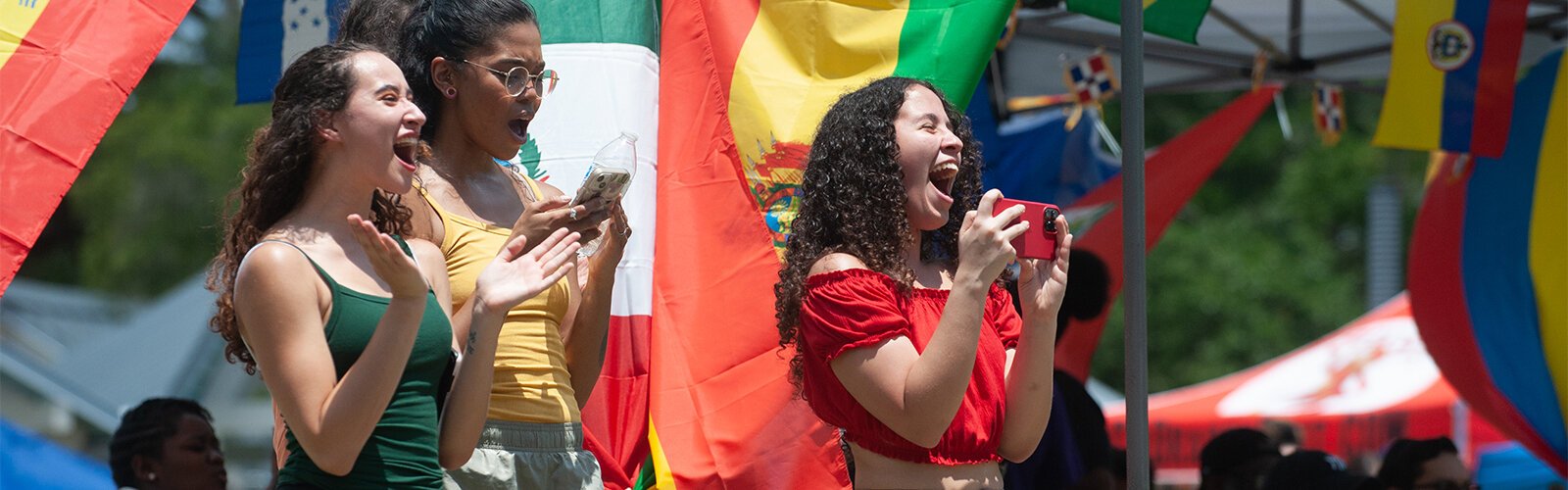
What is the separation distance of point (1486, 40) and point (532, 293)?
145 inches

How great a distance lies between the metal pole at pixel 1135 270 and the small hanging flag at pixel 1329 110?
15.1 ft

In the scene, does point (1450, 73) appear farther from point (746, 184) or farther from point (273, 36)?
point (273, 36)

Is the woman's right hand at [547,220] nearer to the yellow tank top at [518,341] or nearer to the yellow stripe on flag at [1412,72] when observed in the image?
the yellow tank top at [518,341]

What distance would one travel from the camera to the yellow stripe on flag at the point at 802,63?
313 centimetres

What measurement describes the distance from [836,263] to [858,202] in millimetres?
112

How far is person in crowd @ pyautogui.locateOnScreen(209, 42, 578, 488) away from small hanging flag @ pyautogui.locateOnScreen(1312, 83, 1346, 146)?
5272mm

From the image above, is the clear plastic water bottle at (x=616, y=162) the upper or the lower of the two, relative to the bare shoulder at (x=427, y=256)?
upper

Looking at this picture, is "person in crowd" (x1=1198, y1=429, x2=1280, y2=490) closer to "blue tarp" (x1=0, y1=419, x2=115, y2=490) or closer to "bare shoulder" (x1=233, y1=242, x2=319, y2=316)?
"bare shoulder" (x1=233, y1=242, x2=319, y2=316)

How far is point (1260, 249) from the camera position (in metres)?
19.5

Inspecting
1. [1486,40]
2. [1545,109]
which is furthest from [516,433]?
[1545,109]

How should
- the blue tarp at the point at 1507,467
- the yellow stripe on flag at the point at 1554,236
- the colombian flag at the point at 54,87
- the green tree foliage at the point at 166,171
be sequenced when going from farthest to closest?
1. the green tree foliage at the point at 166,171
2. the blue tarp at the point at 1507,467
3. the yellow stripe on flag at the point at 1554,236
4. the colombian flag at the point at 54,87

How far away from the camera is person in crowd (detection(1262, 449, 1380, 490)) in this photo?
13.8ft

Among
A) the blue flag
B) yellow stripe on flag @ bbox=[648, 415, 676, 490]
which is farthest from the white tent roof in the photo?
yellow stripe on flag @ bbox=[648, 415, 676, 490]

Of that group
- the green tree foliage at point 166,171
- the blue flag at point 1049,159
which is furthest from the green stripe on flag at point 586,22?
the green tree foliage at point 166,171
